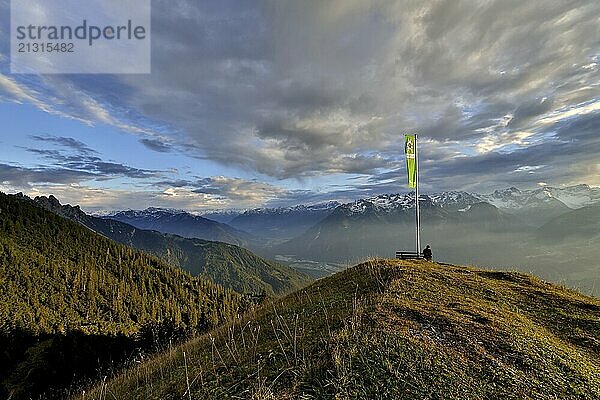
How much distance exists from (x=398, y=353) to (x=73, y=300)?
13990 centimetres

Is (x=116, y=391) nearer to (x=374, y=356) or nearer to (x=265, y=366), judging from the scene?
(x=265, y=366)

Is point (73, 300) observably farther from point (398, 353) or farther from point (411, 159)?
point (398, 353)

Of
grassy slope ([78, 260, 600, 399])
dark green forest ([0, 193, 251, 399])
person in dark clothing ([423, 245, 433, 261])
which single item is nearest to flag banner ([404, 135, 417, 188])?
person in dark clothing ([423, 245, 433, 261])

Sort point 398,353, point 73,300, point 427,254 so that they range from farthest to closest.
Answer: point 73,300 → point 427,254 → point 398,353

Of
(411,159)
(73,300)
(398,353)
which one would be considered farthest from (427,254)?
(73,300)

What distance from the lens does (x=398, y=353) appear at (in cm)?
727

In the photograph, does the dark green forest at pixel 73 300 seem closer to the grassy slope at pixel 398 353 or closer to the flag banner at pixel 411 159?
the flag banner at pixel 411 159

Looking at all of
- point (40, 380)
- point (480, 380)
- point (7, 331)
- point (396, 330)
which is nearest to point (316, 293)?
point (396, 330)

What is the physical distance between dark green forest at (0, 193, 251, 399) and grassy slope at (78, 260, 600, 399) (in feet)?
216

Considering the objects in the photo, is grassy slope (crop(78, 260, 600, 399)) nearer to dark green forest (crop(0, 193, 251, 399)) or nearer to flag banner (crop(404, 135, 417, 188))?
flag banner (crop(404, 135, 417, 188))

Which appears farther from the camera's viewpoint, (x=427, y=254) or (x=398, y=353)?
(x=427, y=254)

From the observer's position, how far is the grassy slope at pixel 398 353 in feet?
21.4

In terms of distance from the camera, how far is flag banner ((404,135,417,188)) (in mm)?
22281

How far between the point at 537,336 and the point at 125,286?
151m
